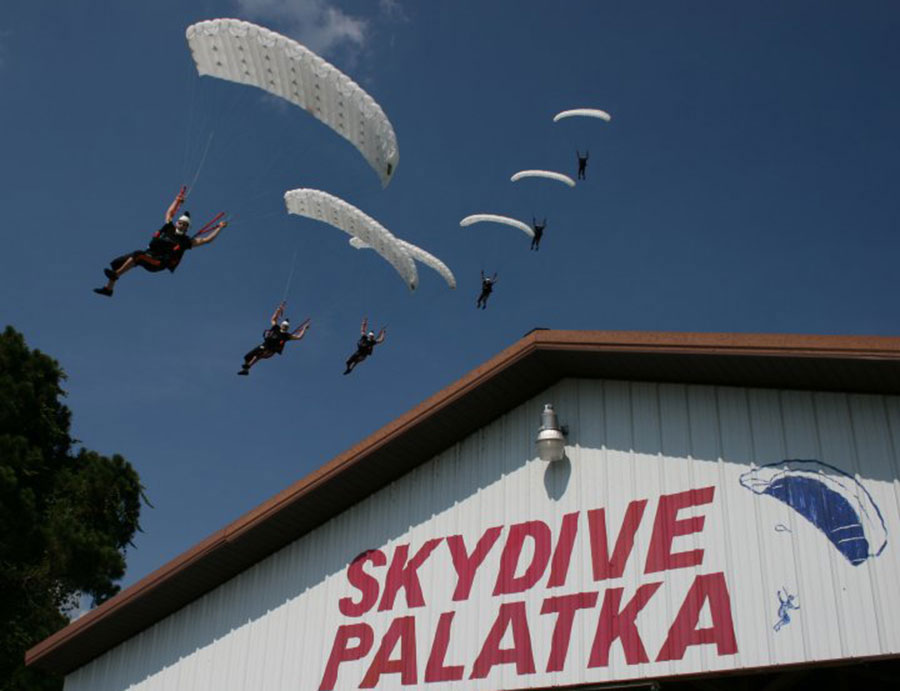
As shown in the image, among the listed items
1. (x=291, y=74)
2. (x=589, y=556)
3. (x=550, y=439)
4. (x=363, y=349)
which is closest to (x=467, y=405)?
(x=550, y=439)

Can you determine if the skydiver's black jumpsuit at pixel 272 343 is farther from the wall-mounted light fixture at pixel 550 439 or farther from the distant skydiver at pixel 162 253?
the wall-mounted light fixture at pixel 550 439

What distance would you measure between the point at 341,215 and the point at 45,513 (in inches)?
703

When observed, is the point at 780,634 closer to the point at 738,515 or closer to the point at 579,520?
the point at 738,515

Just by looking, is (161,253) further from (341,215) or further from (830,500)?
(830,500)

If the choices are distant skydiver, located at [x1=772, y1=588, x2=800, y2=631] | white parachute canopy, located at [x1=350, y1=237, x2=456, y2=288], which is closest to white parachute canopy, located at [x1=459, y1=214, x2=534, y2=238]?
white parachute canopy, located at [x1=350, y1=237, x2=456, y2=288]

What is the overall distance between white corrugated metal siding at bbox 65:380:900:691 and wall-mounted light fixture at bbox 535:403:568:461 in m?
0.25

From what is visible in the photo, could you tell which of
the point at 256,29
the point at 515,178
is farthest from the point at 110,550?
the point at 256,29

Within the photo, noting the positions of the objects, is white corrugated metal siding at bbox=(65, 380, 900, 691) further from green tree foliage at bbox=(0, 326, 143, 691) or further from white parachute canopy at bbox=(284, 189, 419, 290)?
green tree foliage at bbox=(0, 326, 143, 691)

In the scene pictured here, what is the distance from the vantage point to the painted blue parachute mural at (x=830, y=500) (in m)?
12.0

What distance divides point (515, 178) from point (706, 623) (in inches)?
983

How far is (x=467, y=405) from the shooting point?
1566cm

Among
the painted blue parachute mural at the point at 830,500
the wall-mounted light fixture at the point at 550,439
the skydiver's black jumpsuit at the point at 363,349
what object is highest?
the skydiver's black jumpsuit at the point at 363,349

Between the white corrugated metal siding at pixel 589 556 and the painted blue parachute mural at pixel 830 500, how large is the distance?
0.08 m

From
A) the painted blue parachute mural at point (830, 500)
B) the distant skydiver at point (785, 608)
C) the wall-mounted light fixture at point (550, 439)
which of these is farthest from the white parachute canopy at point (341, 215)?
the distant skydiver at point (785, 608)
